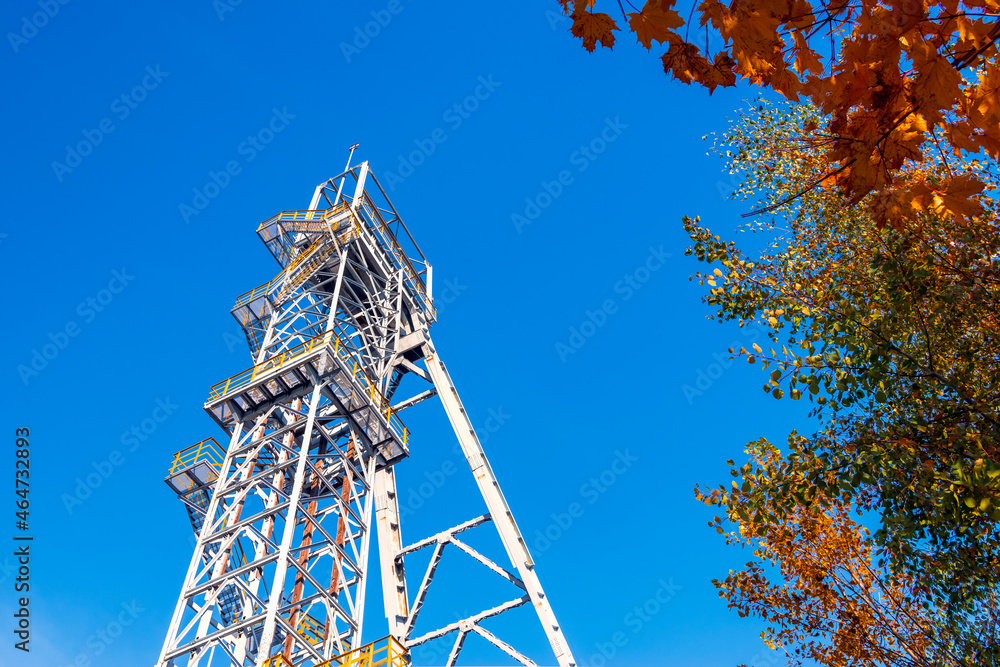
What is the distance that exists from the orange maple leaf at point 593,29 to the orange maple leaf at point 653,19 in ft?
1.19

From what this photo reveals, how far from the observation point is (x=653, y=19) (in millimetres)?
3537

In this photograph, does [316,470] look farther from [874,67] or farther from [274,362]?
[874,67]

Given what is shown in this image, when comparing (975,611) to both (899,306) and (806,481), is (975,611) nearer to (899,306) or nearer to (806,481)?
(806,481)

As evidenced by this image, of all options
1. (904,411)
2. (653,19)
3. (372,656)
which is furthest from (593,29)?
(372,656)

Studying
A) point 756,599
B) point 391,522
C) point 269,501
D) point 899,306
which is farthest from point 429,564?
point 899,306

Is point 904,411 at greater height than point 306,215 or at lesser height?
lesser

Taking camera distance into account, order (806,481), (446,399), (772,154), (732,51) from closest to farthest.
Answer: (732,51) → (806,481) → (772,154) → (446,399)

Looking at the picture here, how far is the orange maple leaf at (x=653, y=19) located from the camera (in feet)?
11.5

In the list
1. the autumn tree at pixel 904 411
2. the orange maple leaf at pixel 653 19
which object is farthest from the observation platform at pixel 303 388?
the orange maple leaf at pixel 653 19

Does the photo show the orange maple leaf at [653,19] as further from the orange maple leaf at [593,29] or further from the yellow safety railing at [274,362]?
the yellow safety railing at [274,362]

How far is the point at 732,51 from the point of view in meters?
3.74

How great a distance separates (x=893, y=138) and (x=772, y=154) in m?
8.97

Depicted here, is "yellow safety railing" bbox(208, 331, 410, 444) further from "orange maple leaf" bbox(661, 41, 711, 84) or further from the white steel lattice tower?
"orange maple leaf" bbox(661, 41, 711, 84)

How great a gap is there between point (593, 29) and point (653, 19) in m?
0.49
